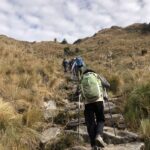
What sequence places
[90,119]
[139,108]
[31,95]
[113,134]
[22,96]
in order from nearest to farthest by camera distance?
[90,119] → [113,134] → [139,108] → [22,96] → [31,95]

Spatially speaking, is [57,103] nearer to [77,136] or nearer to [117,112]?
[117,112]

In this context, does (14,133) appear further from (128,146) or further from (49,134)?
(128,146)

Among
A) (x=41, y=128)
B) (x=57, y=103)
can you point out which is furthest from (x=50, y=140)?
(x=57, y=103)

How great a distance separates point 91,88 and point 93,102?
324 mm

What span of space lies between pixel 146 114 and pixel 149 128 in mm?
1646

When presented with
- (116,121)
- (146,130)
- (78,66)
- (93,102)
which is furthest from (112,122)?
(78,66)

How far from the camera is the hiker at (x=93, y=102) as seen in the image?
9570 mm

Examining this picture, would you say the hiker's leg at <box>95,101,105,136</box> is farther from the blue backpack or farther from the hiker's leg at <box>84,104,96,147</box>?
the blue backpack

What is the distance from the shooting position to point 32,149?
1031 centimetres

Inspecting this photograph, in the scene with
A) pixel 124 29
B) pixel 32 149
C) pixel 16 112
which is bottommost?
pixel 32 149

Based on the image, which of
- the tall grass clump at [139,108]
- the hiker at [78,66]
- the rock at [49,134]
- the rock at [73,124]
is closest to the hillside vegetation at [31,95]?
the tall grass clump at [139,108]

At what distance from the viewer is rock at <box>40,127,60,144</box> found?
10.6 meters

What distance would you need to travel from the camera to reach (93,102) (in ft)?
31.8

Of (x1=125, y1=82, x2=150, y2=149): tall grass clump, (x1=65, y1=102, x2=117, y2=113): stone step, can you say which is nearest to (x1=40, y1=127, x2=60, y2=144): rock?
(x1=65, y1=102, x2=117, y2=113): stone step
